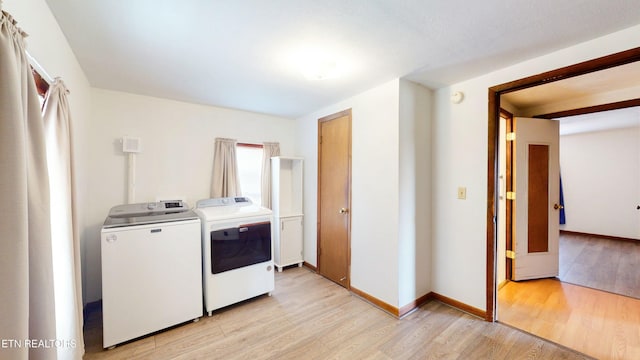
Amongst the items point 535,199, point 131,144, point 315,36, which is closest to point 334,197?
point 315,36

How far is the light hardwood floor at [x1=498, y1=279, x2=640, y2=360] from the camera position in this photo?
1847 millimetres

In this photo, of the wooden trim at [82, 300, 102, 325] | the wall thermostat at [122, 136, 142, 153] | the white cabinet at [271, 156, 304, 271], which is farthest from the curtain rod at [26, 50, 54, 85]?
the white cabinet at [271, 156, 304, 271]

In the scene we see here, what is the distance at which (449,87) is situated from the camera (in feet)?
8.04

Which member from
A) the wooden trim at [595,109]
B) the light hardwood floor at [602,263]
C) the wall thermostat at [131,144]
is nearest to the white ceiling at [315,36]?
the wall thermostat at [131,144]

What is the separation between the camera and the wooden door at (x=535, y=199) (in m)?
2.94

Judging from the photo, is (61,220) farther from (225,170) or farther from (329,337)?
(329,337)

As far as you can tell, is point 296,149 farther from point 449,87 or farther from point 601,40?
point 601,40

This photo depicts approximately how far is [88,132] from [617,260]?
7132 millimetres

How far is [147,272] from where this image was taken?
1.96 meters

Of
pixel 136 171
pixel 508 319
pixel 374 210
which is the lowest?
pixel 508 319

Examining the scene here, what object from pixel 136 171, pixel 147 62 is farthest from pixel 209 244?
pixel 147 62

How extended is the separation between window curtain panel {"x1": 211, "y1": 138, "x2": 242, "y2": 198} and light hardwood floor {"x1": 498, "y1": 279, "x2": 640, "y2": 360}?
3.22 meters

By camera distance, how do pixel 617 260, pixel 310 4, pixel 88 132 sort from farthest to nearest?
1. pixel 617 260
2. pixel 88 132
3. pixel 310 4

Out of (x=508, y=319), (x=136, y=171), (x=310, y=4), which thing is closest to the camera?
(x=310, y=4)
